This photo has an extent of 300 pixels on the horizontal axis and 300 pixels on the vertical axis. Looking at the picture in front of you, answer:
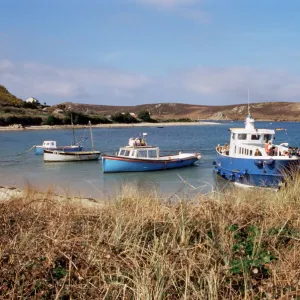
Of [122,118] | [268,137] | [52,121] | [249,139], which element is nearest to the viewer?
[249,139]

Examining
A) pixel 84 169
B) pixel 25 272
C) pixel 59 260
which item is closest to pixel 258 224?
pixel 59 260

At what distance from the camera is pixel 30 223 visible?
573 cm

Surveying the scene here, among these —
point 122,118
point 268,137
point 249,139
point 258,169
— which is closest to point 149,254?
point 258,169

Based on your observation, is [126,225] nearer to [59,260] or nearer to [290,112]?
[59,260]

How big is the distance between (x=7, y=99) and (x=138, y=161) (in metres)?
106

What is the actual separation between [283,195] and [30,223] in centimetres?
450

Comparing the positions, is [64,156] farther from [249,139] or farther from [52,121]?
[52,121]

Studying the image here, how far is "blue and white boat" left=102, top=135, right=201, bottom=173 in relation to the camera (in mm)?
28250

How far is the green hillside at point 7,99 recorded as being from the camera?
4678 inches

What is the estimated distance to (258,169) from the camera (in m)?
20.8

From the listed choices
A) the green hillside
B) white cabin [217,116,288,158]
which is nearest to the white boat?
white cabin [217,116,288,158]

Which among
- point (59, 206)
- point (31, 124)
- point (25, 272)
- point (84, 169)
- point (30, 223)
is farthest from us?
point (31, 124)

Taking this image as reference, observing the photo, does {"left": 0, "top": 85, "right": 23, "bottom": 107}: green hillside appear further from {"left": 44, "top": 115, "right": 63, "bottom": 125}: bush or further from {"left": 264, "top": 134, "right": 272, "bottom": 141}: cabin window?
{"left": 264, "top": 134, "right": 272, "bottom": 141}: cabin window

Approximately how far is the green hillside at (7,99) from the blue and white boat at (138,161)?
94651mm
